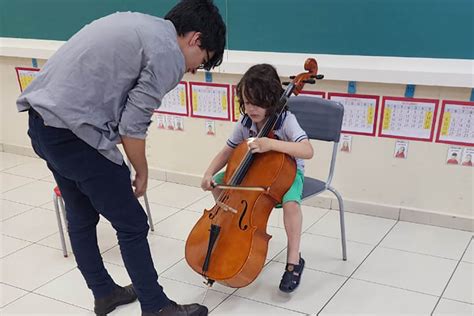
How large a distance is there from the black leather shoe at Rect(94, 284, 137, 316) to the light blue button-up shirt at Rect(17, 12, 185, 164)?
2.29 feet


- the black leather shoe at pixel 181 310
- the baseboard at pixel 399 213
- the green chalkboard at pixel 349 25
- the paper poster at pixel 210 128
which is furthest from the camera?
the paper poster at pixel 210 128

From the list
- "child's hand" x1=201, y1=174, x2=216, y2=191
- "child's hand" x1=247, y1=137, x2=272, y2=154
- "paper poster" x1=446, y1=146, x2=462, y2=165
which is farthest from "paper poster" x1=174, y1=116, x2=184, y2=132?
"paper poster" x1=446, y1=146, x2=462, y2=165

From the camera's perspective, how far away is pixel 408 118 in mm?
2305

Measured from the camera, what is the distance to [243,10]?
8.29ft

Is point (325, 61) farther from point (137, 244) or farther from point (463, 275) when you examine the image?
point (137, 244)

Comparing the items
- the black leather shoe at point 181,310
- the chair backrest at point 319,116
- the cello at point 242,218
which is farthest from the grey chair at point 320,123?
the black leather shoe at point 181,310

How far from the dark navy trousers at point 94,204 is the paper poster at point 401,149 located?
1.41m

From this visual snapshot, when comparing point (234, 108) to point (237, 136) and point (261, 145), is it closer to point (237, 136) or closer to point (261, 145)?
point (237, 136)

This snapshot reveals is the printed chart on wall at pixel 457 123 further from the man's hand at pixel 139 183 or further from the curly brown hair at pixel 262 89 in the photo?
the man's hand at pixel 139 183

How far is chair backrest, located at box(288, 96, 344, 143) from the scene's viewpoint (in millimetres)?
1961

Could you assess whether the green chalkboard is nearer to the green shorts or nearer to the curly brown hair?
the curly brown hair

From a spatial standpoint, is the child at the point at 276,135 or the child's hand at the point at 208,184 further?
the child's hand at the point at 208,184

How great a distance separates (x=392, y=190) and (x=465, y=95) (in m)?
0.60

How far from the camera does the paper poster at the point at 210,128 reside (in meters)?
2.81
